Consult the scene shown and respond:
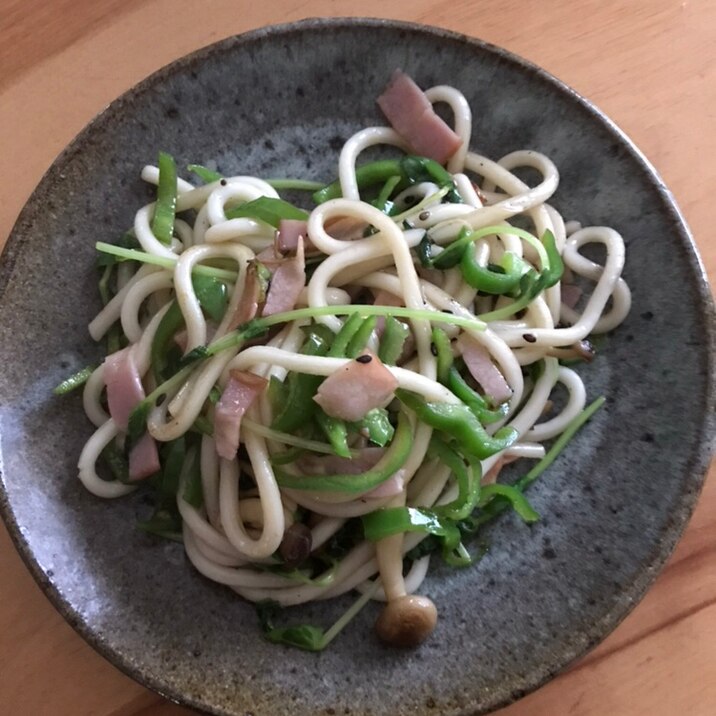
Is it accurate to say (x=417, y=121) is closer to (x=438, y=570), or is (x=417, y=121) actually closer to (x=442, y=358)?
(x=442, y=358)

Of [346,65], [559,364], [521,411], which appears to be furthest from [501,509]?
[346,65]

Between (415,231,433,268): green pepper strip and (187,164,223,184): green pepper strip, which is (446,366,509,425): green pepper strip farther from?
(187,164,223,184): green pepper strip

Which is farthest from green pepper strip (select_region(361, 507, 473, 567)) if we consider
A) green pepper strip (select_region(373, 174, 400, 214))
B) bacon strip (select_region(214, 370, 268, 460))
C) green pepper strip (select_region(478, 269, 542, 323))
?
green pepper strip (select_region(373, 174, 400, 214))

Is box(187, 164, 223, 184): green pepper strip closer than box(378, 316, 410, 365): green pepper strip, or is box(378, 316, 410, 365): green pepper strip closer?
box(378, 316, 410, 365): green pepper strip

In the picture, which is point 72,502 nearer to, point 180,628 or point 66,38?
point 180,628

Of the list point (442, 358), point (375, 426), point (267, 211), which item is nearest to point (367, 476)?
point (375, 426)

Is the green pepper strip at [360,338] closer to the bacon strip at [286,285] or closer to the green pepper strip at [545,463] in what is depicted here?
the bacon strip at [286,285]

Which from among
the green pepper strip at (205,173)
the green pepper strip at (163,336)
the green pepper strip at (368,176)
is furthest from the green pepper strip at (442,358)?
the green pepper strip at (205,173)
